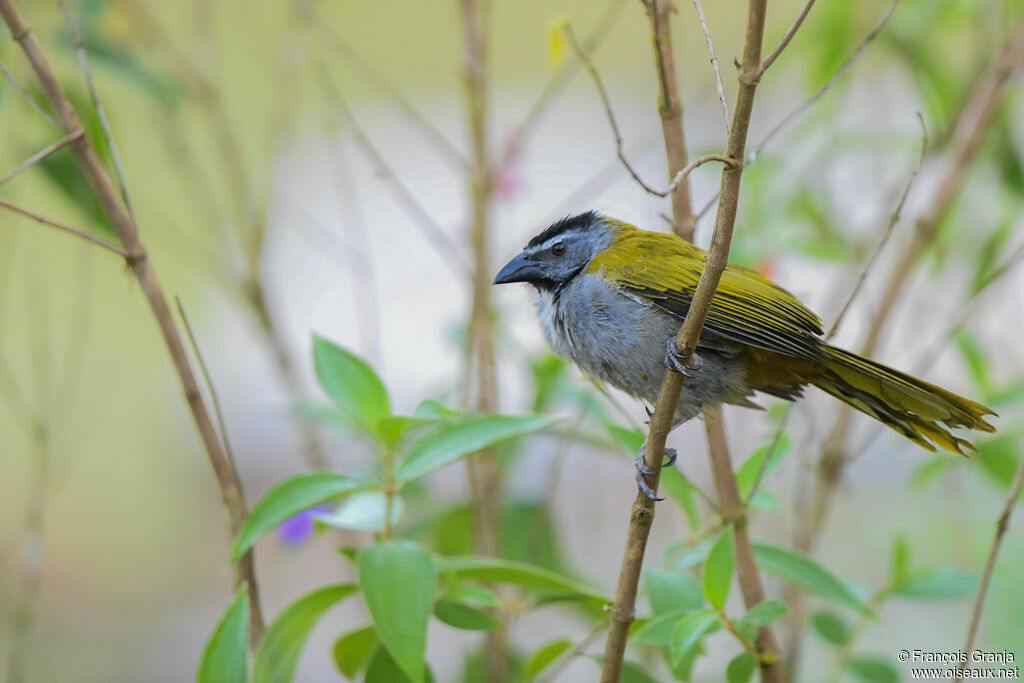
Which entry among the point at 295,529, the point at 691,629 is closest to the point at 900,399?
the point at 691,629

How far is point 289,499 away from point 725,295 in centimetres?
66

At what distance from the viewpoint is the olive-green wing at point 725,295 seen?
4.16 feet

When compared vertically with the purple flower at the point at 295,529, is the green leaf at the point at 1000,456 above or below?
above

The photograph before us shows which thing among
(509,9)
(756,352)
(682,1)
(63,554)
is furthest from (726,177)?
(63,554)

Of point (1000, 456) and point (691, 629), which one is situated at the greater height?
point (1000, 456)

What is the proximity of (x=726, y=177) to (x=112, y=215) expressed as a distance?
69 cm

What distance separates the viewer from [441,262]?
3.33m

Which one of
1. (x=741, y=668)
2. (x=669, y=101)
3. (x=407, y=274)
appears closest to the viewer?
(x=741, y=668)

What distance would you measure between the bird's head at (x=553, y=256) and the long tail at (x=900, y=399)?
44cm

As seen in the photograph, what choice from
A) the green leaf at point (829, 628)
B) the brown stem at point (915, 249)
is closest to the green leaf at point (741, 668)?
the green leaf at point (829, 628)

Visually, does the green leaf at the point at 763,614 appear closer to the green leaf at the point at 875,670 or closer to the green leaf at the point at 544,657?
the green leaf at the point at 544,657

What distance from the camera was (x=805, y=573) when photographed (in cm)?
114

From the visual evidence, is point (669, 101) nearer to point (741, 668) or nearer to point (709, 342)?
point (709, 342)

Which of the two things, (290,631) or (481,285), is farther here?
(481,285)
